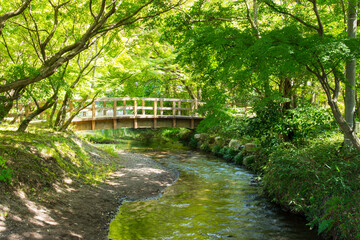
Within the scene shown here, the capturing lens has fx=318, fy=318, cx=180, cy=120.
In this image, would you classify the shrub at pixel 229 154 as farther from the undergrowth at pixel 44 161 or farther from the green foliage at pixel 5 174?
the green foliage at pixel 5 174

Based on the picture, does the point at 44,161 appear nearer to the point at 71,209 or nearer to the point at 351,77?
the point at 71,209

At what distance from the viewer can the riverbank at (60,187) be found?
5398 mm

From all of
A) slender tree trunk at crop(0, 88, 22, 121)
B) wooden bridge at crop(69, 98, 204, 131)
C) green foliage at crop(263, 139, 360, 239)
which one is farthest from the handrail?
green foliage at crop(263, 139, 360, 239)

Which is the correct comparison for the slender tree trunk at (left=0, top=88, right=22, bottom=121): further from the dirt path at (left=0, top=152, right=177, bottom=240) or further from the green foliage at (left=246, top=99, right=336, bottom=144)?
the green foliage at (left=246, top=99, right=336, bottom=144)

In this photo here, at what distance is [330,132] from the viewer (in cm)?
934

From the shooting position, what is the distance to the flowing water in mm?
6480

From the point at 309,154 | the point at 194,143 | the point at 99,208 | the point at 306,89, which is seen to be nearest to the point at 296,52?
the point at 309,154

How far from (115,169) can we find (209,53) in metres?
5.20

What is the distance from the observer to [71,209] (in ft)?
21.5

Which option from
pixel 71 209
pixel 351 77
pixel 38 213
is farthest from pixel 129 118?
pixel 351 77

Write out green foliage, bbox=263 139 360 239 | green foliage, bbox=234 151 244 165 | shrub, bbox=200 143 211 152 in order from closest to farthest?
green foliage, bbox=263 139 360 239
green foliage, bbox=234 151 244 165
shrub, bbox=200 143 211 152

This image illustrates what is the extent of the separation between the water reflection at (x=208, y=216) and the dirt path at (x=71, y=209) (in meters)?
0.38

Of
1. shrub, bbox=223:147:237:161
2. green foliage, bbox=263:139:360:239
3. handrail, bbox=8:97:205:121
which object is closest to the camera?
green foliage, bbox=263:139:360:239

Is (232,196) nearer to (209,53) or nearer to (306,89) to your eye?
(209,53)
